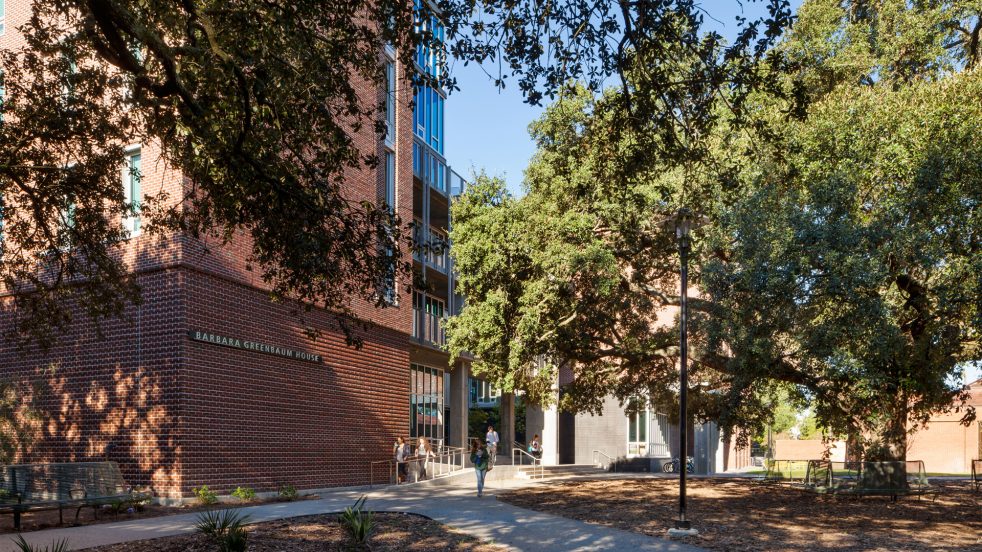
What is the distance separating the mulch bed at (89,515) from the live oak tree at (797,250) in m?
8.07

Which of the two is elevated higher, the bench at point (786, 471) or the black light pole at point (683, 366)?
the black light pole at point (683, 366)

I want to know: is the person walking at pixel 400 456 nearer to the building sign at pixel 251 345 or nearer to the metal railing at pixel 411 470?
the metal railing at pixel 411 470

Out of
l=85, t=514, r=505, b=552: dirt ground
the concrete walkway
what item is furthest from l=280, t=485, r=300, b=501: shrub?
l=85, t=514, r=505, b=552: dirt ground

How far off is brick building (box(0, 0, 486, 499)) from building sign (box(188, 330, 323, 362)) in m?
0.04

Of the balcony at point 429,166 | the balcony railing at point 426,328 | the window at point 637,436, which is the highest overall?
the balcony at point 429,166

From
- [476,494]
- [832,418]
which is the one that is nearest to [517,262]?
[476,494]

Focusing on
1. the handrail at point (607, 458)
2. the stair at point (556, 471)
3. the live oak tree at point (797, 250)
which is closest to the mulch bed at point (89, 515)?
the live oak tree at point (797, 250)

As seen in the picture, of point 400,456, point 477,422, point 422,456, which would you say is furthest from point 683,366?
point 477,422

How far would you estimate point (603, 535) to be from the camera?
45.2 feet

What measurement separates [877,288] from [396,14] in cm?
1160

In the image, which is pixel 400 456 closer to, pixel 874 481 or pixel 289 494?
pixel 289 494

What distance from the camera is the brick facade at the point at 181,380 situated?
720 inches

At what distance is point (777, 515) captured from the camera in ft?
57.4

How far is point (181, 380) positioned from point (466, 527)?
728cm
